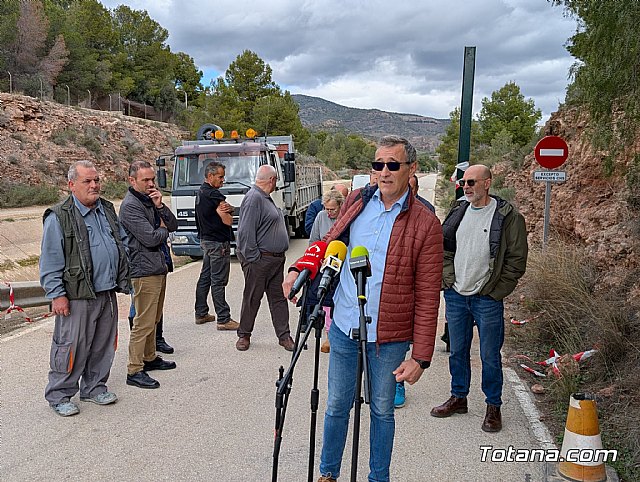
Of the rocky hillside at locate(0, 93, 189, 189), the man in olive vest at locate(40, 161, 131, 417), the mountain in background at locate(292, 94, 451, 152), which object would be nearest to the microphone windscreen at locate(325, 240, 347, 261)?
the man in olive vest at locate(40, 161, 131, 417)

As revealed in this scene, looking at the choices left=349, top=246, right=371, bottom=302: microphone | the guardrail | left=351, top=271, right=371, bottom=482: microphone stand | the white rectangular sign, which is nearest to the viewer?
left=351, top=271, right=371, bottom=482: microphone stand

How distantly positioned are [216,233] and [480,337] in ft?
12.8

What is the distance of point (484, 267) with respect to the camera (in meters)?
4.48

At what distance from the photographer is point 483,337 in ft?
14.9

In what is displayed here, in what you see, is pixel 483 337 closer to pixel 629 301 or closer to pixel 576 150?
pixel 629 301

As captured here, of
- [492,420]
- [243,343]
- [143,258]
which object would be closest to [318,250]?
[492,420]

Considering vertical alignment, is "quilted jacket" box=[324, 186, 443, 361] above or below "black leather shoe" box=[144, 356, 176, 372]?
above

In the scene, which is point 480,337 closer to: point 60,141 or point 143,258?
point 143,258

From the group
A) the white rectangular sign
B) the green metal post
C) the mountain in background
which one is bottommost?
the white rectangular sign

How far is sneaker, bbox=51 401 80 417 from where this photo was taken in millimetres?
4793

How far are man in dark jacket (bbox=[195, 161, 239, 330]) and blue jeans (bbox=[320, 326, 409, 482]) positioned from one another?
4.28 m

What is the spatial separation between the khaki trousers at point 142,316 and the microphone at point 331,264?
Result: 315 centimetres

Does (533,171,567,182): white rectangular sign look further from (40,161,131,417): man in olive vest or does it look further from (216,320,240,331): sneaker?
(40,161,131,417): man in olive vest

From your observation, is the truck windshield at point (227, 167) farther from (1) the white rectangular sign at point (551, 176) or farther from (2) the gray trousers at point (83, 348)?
(2) the gray trousers at point (83, 348)
